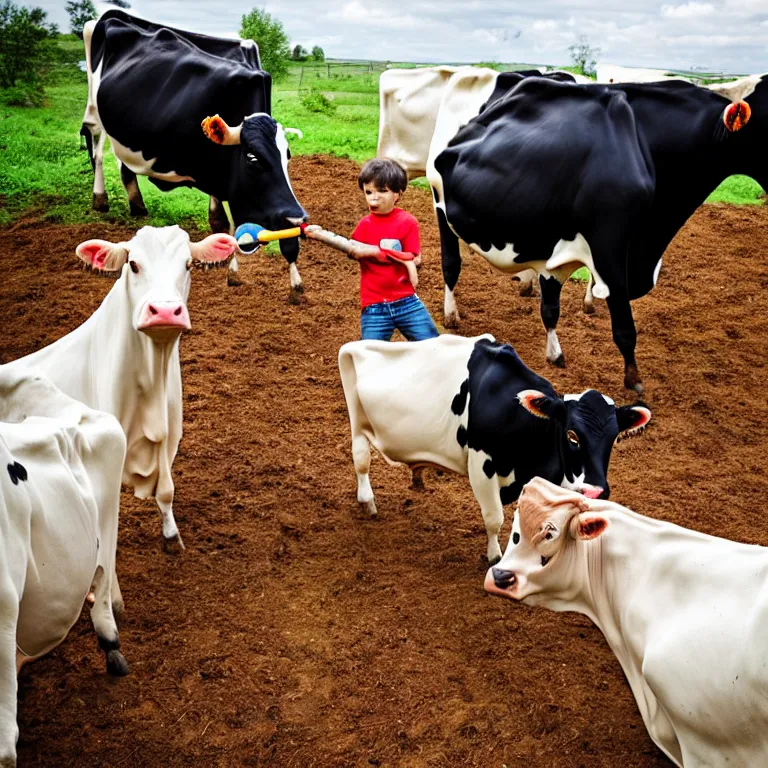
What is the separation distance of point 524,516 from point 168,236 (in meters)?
2.41

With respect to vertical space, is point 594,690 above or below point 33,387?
below

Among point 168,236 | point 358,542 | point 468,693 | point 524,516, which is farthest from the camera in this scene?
point 358,542

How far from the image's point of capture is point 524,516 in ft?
12.4

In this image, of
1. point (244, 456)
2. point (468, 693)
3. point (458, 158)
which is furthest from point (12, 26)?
point (468, 693)

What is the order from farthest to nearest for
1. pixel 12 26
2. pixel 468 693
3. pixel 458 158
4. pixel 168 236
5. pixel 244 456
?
1. pixel 12 26
2. pixel 458 158
3. pixel 244 456
4. pixel 168 236
5. pixel 468 693

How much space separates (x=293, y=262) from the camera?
939cm

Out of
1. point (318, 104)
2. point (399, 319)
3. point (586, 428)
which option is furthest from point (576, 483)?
point (318, 104)

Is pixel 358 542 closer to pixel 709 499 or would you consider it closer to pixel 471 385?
pixel 471 385

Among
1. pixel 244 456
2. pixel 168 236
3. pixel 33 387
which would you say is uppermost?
pixel 168 236

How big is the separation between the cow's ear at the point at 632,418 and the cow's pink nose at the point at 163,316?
2.25 metres

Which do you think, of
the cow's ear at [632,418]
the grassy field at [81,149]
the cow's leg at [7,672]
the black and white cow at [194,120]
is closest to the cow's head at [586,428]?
the cow's ear at [632,418]

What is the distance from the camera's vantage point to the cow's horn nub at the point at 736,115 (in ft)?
23.0

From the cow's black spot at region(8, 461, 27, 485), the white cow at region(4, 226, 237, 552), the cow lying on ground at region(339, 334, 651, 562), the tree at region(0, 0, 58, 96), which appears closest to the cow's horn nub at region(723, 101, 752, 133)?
the cow lying on ground at region(339, 334, 651, 562)

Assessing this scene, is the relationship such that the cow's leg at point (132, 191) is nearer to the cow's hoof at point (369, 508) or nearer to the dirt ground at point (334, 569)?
the dirt ground at point (334, 569)
